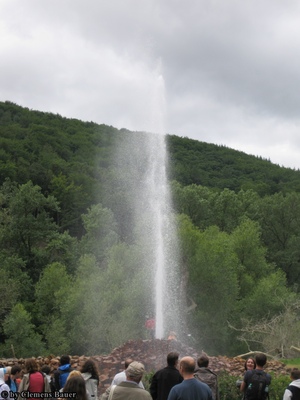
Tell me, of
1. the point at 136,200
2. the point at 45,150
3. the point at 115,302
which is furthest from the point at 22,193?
the point at 45,150

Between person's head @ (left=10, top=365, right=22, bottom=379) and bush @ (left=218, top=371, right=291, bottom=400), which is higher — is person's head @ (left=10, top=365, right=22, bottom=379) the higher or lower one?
the higher one

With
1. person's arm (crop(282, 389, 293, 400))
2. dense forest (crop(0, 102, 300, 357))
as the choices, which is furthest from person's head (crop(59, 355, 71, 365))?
dense forest (crop(0, 102, 300, 357))

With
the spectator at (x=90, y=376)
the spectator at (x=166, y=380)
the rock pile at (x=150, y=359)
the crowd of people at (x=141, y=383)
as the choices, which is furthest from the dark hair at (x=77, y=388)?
the rock pile at (x=150, y=359)

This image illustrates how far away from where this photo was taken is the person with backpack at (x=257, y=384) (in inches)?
305

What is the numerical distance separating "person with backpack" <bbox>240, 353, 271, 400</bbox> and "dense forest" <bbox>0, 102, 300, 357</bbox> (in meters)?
16.8

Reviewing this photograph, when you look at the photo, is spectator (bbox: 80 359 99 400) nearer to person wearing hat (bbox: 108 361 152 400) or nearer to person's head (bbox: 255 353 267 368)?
person wearing hat (bbox: 108 361 152 400)

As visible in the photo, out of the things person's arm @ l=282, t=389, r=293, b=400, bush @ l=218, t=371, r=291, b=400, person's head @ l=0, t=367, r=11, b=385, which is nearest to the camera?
person's arm @ l=282, t=389, r=293, b=400

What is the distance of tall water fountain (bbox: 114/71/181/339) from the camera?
73.6 feet

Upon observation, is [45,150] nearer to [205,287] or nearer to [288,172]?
[288,172]

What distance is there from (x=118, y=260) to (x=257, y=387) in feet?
103

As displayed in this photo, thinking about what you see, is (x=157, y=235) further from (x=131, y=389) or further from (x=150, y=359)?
(x=131, y=389)

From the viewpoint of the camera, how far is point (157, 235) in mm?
24125

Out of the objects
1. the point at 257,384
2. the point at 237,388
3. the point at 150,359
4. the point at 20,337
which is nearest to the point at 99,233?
the point at 20,337

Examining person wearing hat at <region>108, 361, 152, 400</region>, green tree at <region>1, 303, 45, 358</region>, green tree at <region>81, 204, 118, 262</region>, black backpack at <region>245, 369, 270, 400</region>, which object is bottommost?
green tree at <region>1, 303, 45, 358</region>
